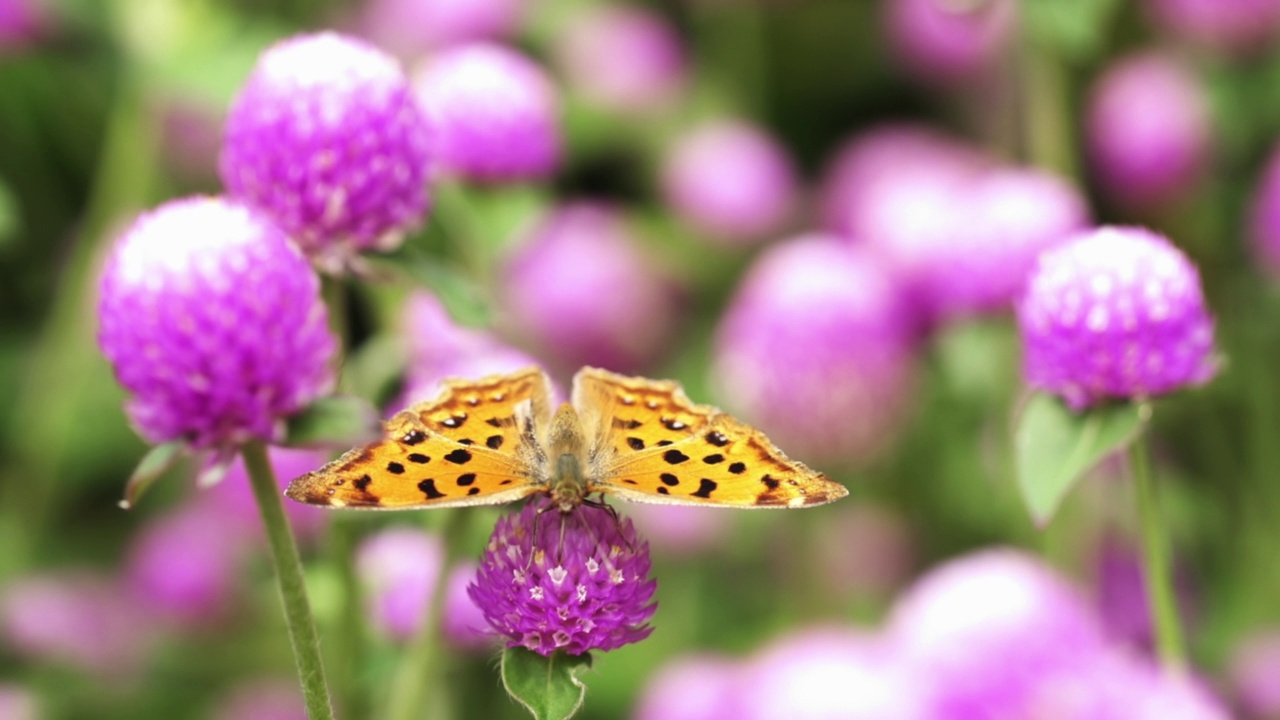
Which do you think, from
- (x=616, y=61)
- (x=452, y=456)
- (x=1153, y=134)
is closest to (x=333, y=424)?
(x=452, y=456)

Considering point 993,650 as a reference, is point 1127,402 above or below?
above

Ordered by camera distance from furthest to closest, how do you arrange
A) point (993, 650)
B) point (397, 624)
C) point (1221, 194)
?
1. point (1221, 194)
2. point (993, 650)
3. point (397, 624)

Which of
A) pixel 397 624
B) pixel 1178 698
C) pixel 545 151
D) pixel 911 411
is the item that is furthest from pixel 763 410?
pixel 1178 698

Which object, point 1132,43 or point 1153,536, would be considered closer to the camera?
point 1153,536

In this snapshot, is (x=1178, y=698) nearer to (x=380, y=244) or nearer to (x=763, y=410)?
(x=380, y=244)

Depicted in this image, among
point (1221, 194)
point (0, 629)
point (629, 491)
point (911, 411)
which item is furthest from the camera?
point (1221, 194)

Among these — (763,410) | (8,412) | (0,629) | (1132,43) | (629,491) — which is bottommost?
(0,629)

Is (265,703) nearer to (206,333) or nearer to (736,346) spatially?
Answer: (736,346)
